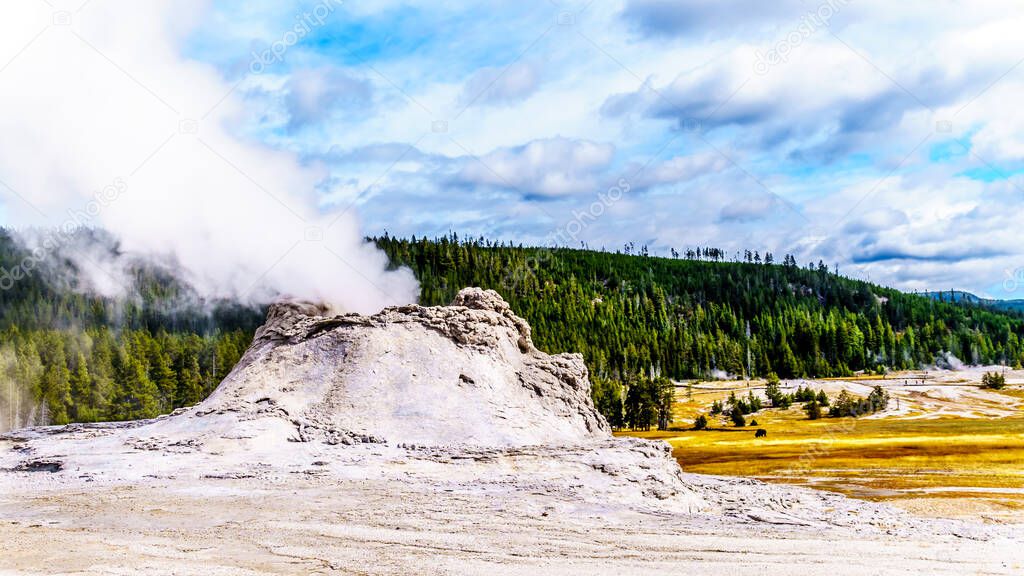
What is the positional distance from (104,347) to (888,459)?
75.3 metres

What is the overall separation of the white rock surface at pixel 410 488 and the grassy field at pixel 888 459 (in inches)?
198

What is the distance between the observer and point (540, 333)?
135 meters

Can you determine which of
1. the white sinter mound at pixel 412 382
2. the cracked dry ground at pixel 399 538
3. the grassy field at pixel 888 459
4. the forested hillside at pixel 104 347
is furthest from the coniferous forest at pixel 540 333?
the cracked dry ground at pixel 399 538

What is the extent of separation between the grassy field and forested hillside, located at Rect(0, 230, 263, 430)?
1497 inches

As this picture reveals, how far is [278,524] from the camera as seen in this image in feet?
63.1

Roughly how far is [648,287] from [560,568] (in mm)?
179337

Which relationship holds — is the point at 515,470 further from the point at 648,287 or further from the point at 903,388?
the point at 648,287

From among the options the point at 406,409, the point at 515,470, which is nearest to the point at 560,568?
the point at 515,470

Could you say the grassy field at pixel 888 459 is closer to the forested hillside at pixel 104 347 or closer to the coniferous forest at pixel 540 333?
the coniferous forest at pixel 540 333

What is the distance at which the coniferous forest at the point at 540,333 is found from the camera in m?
77.1

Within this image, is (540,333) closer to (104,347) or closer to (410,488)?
(104,347)

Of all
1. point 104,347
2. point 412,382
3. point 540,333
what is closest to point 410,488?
point 412,382

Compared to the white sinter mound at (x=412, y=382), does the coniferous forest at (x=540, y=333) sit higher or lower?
higher

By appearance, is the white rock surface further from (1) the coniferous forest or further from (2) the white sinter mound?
(1) the coniferous forest
